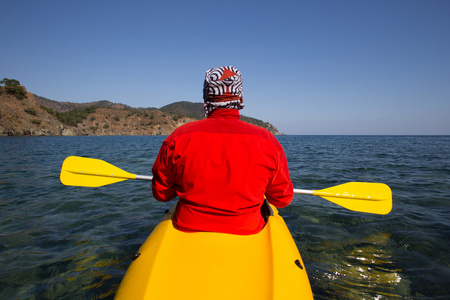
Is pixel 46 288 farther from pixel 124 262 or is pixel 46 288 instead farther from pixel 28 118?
pixel 28 118

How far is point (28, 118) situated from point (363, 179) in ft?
238

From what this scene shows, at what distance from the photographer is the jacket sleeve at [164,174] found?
5.69ft

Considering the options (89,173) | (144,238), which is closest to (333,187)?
(144,238)

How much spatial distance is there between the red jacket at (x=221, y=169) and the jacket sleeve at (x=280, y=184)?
0.02 meters

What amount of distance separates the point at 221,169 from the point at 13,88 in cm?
8144

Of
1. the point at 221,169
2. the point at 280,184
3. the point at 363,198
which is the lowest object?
the point at 363,198

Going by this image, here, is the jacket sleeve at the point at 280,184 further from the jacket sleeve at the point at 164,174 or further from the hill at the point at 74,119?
the hill at the point at 74,119

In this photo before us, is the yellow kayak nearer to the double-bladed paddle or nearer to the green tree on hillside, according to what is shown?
the double-bladed paddle

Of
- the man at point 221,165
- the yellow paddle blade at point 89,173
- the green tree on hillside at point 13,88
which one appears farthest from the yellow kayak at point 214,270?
the green tree on hillside at point 13,88

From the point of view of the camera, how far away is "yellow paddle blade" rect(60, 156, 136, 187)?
13.5 ft

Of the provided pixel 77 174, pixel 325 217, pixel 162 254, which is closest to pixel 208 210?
pixel 162 254

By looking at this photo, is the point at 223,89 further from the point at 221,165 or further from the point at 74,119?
the point at 74,119

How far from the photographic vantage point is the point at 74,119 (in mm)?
95438

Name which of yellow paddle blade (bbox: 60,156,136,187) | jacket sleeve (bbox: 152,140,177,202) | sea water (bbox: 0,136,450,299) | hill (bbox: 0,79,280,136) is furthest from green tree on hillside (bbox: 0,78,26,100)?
jacket sleeve (bbox: 152,140,177,202)
